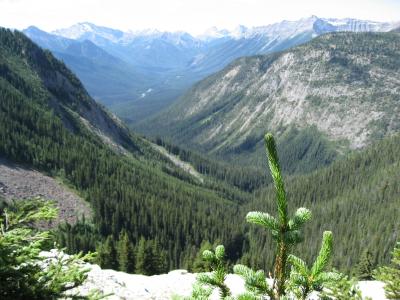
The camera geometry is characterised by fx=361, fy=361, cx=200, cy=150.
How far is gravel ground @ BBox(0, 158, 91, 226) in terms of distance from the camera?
118 metres

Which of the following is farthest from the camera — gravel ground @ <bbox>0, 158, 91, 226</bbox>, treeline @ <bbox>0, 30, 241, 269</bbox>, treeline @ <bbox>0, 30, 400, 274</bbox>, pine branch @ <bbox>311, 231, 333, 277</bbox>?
Answer: treeline @ <bbox>0, 30, 241, 269</bbox>

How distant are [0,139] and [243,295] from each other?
5961 inches

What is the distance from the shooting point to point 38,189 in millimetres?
126062

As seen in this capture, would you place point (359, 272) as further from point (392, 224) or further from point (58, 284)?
point (392, 224)

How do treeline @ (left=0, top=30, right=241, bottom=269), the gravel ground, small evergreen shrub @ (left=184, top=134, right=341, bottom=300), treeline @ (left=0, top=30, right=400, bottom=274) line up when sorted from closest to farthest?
1. small evergreen shrub @ (left=184, top=134, right=341, bottom=300)
2. the gravel ground
3. treeline @ (left=0, top=30, right=400, bottom=274)
4. treeline @ (left=0, top=30, right=241, bottom=269)

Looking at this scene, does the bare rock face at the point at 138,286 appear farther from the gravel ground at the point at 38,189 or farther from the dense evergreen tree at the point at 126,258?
the gravel ground at the point at 38,189

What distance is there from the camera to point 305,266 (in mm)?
6781

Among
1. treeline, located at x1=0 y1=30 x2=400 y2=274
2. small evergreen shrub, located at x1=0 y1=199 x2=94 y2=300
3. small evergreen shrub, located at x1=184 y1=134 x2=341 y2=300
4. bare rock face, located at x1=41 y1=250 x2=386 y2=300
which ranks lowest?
treeline, located at x1=0 y1=30 x2=400 y2=274

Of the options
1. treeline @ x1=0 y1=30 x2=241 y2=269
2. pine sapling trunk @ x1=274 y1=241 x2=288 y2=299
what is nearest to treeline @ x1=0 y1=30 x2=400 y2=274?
treeline @ x1=0 y1=30 x2=241 y2=269

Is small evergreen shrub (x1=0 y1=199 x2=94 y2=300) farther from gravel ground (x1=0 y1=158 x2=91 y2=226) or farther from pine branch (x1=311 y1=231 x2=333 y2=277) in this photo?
gravel ground (x1=0 y1=158 x2=91 y2=226)

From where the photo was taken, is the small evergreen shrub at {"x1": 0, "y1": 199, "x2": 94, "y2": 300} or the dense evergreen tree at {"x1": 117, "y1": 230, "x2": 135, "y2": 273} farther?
the dense evergreen tree at {"x1": 117, "y1": 230, "x2": 135, "y2": 273}

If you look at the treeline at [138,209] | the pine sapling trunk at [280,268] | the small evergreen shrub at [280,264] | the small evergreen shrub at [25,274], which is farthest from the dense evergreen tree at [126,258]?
the pine sapling trunk at [280,268]

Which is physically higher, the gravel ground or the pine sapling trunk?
the pine sapling trunk

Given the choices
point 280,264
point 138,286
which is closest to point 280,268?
point 280,264
